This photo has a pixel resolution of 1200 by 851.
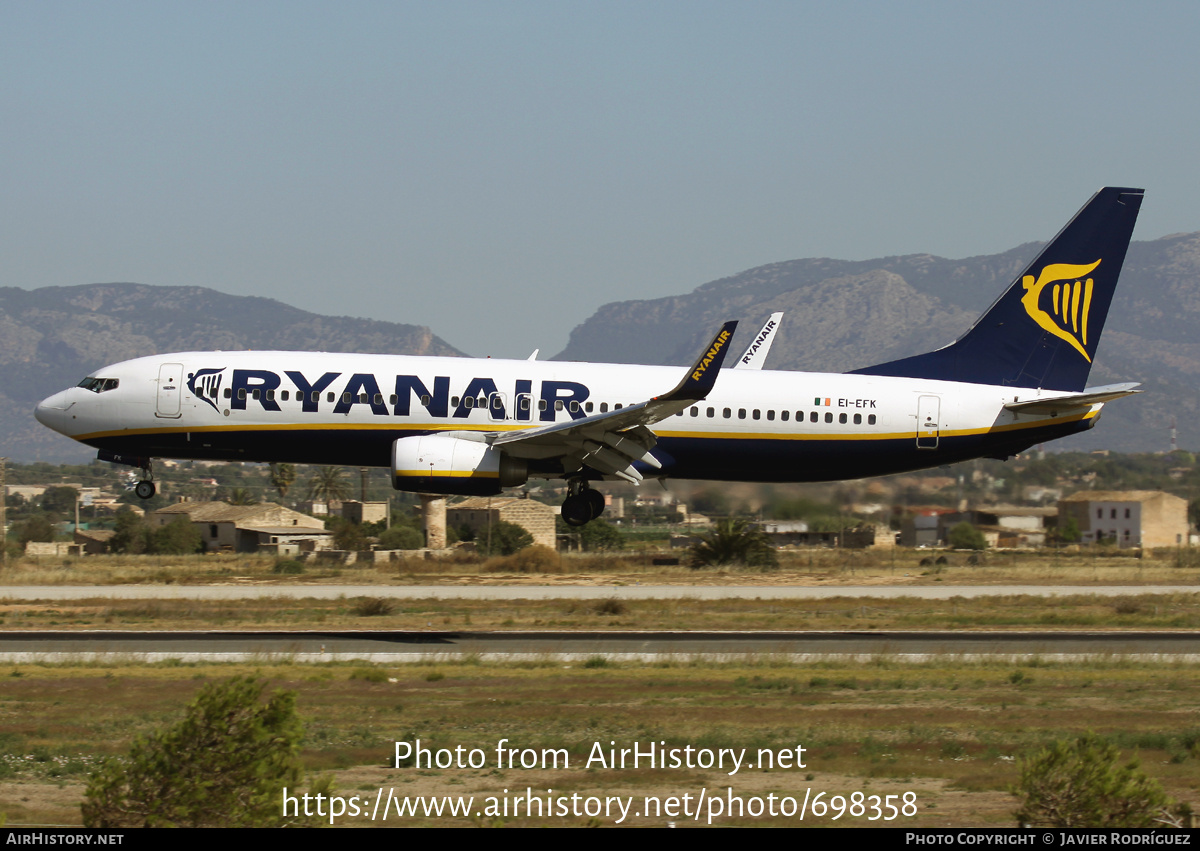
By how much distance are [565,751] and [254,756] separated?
6.99 m

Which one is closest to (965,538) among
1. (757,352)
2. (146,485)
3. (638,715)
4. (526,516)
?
(526,516)

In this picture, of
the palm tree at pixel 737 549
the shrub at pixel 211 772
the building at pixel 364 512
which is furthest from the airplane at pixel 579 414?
the building at pixel 364 512

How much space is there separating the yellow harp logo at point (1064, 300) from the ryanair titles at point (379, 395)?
14.5 meters

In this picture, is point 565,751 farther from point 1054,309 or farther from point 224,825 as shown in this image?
point 1054,309

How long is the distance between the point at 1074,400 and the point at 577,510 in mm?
14177

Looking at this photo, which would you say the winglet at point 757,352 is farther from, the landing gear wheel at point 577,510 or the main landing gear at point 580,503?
the landing gear wheel at point 577,510

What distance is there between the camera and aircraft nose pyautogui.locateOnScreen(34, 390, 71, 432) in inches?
1410

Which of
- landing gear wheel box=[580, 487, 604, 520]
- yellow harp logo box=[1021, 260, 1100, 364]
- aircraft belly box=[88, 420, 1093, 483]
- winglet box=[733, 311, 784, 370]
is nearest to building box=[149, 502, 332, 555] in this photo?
winglet box=[733, 311, 784, 370]

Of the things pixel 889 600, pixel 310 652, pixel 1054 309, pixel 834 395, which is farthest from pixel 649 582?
pixel 310 652

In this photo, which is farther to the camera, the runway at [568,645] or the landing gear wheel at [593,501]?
the landing gear wheel at [593,501]

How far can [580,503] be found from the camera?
35.6 m

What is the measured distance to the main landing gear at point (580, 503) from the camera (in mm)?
35562

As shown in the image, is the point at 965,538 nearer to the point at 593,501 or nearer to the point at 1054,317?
the point at 1054,317
